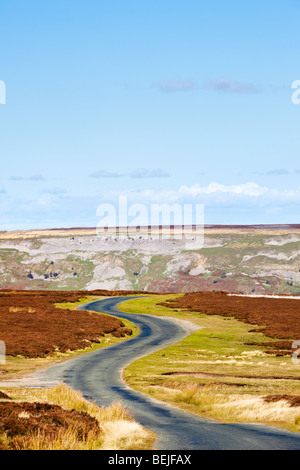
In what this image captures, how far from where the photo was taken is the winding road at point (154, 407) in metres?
19.8

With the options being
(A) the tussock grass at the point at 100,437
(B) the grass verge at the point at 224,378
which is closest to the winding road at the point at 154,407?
(A) the tussock grass at the point at 100,437

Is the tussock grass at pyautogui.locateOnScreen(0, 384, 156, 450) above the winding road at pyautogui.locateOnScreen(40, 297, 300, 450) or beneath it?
above

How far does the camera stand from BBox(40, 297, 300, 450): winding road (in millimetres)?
19781

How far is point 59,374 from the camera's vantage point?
148ft

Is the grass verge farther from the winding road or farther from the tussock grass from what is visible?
the tussock grass

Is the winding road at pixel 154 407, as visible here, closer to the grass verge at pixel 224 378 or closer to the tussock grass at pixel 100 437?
the tussock grass at pixel 100 437

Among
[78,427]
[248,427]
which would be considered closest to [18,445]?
[78,427]

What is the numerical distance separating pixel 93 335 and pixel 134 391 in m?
31.6

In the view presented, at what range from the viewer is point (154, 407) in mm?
31156

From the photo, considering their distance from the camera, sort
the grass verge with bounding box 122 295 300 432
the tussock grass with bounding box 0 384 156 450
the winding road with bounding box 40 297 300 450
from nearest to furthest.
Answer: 1. the tussock grass with bounding box 0 384 156 450
2. the winding road with bounding box 40 297 300 450
3. the grass verge with bounding box 122 295 300 432

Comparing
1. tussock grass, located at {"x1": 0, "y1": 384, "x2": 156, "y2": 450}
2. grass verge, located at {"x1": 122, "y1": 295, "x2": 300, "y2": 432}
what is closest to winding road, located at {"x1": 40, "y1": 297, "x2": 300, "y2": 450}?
tussock grass, located at {"x1": 0, "y1": 384, "x2": 156, "y2": 450}

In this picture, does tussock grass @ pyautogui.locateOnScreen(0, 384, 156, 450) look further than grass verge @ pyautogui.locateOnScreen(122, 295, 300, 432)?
No

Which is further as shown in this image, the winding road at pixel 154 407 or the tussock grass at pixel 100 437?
the winding road at pixel 154 407
